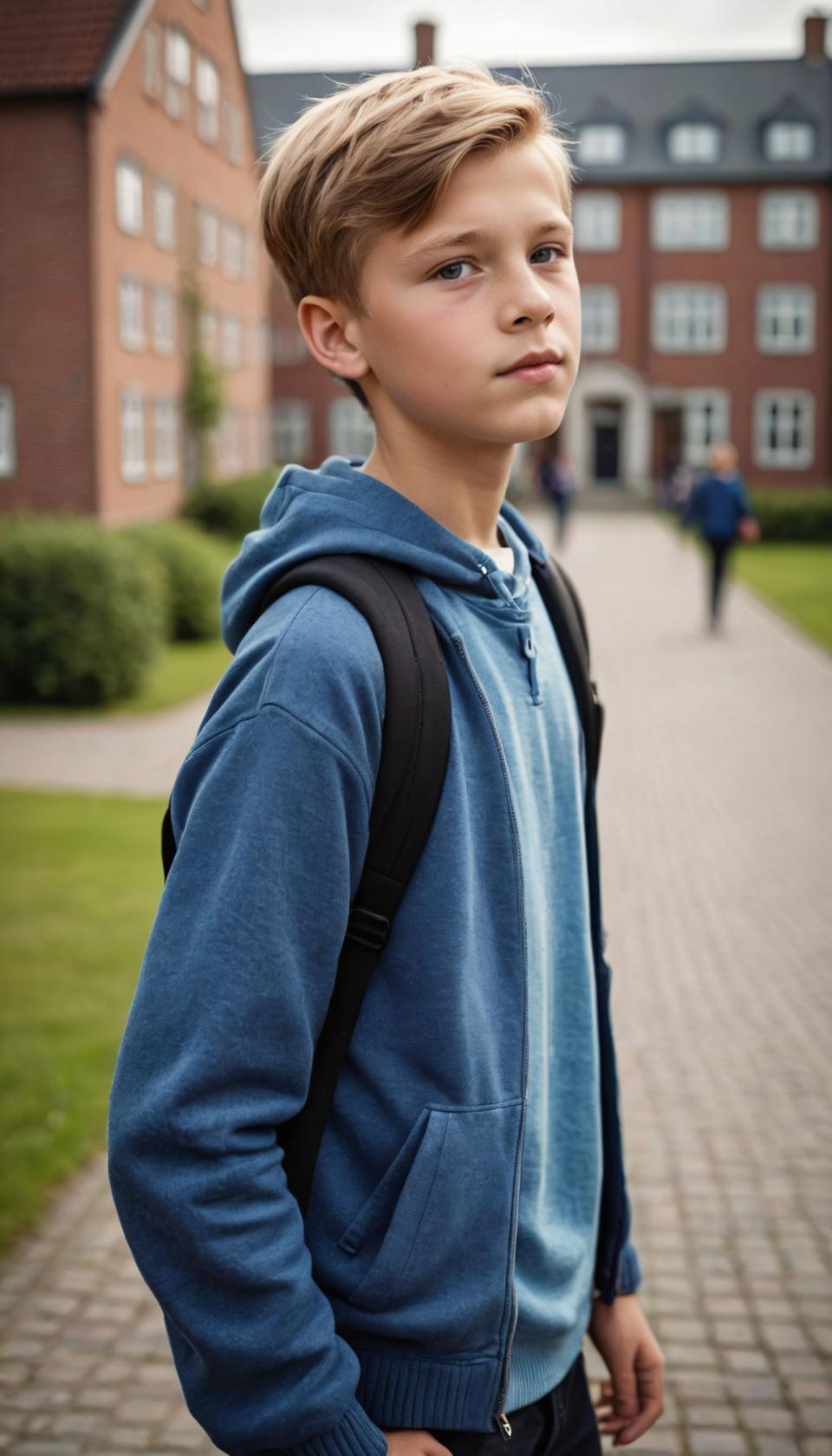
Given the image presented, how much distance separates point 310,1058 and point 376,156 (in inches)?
36.2

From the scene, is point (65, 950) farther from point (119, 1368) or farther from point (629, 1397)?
point (629, 1397)

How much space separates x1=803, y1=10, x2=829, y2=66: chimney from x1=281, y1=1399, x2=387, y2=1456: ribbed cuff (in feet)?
192

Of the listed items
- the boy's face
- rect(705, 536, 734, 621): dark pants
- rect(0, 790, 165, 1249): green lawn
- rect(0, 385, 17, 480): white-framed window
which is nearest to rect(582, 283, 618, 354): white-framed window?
rect(0, 385, 17, 480): white-framed window

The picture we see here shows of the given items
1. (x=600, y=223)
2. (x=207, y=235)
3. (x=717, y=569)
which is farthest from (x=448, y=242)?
(x=600, y=223)

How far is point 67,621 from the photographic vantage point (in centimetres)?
1393

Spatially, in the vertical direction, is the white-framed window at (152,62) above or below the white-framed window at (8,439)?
above

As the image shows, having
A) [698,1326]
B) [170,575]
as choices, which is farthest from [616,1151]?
[170,575]

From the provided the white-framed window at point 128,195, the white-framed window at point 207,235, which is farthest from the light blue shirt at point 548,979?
the white-framed window at point 207,235

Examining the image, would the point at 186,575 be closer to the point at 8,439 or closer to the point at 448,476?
the point at 8,439

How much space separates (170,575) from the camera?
17812 millimetres

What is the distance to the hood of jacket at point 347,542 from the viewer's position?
154 centimetres

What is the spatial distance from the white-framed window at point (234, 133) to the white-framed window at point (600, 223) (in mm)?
21621

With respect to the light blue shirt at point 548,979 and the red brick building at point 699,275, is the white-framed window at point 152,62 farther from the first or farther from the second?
the red brick building at point 699,275

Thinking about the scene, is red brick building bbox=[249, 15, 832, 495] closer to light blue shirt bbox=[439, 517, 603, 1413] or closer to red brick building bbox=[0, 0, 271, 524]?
red brick building bbox=[0, 0, 271, 524]
